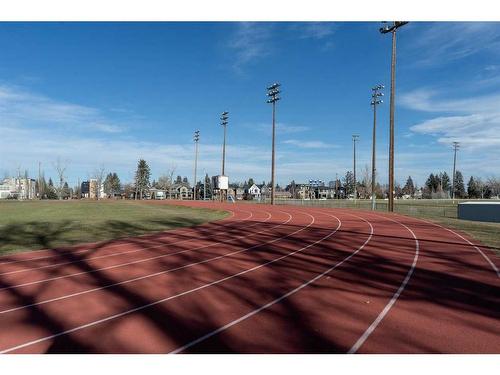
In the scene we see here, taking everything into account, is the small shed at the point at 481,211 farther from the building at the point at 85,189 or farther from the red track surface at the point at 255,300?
the building at the point at 85,189

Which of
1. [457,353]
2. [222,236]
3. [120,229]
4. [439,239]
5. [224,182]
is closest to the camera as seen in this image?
[457,353]

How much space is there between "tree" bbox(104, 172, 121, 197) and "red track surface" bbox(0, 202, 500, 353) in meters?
139

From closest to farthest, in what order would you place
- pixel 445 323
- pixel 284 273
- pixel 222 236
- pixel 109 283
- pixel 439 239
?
pixel 445 323 < pixel 109 283 < pixel 284 273 < pixel 439 239 < pixel 222 236

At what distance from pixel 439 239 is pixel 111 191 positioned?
144 meters

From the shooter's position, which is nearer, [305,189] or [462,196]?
[462,196]

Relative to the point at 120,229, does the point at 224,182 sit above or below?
above

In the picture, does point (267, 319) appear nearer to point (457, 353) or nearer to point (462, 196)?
point (457, 353)

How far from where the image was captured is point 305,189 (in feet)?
474

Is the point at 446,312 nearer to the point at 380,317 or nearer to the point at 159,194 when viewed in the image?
the point at 380,317

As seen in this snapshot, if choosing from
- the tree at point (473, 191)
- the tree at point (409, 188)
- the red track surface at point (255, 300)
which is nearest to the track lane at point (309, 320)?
the red track surface at point (255, 300)

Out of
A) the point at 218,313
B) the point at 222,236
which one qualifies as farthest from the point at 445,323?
the point at 222,236

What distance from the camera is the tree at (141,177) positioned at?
123m

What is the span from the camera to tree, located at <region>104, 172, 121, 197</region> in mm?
145000

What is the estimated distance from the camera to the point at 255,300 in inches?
285
